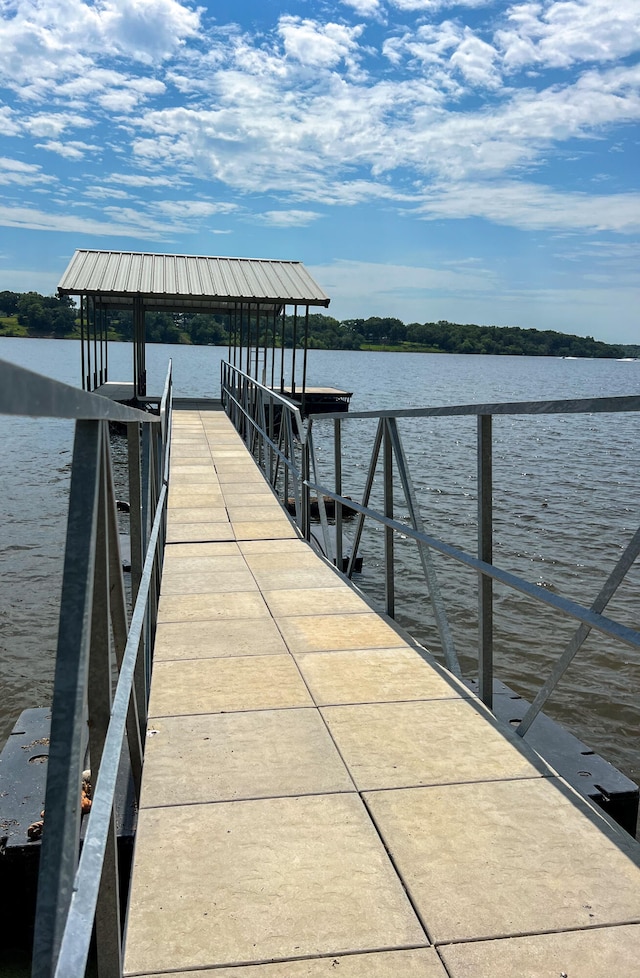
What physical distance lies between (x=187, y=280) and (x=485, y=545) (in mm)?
17953

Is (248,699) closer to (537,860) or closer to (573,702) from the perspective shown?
(537,860)

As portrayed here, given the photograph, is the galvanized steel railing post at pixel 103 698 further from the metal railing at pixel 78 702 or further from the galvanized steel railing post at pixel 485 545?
the galvanized steel railing post at pixel 485 545

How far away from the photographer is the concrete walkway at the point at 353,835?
1810 mm

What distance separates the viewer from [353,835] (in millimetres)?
2234

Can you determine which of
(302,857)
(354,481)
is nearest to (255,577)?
(302,857)

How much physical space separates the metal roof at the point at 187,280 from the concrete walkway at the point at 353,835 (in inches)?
616

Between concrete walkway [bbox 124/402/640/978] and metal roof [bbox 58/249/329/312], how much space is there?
15650mm

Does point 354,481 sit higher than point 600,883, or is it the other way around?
point 600,883

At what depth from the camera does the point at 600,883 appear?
6.73 feet

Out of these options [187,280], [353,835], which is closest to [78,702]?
[353,835]

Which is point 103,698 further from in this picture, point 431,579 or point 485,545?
point 431,579

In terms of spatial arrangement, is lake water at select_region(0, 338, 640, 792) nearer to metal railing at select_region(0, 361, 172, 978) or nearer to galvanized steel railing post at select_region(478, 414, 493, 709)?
metal railing at select_region(0, 361, 172, 978)

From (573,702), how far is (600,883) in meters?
4.39

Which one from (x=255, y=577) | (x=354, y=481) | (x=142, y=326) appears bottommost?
(x=354, y=481)
